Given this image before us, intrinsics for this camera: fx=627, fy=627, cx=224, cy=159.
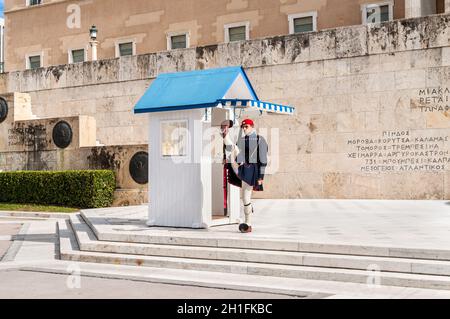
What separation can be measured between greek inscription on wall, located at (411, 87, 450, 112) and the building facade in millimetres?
9307

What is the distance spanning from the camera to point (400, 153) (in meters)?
18.8

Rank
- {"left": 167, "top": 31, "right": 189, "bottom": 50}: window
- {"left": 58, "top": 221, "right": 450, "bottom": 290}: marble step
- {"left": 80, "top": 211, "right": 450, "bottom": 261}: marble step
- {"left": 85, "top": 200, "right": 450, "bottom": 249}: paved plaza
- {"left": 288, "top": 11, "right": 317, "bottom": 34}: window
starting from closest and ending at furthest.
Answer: {"left": 58, "top": 221, "right": 450, "bottom": 290}: marble step → {"left": 80, "top": 211, "right": 450, "bottom": 261}: marble step → {"left": 85, "top": 200, "right": 450, "bottom": 249}: paved plaza → {"left": 288, "top": 11, "right": 317, "bottom": 34}: window → {"left": 167, "top": 31, "right": 189, "bottom": 50}: window

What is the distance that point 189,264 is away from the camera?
9.84 meters

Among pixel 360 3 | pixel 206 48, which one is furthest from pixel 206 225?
pixel 360 3

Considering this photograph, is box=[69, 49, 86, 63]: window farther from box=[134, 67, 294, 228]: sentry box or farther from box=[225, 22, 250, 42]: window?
box=[134, 67, 294, 228]: sentry box

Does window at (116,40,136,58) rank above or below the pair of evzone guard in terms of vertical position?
above

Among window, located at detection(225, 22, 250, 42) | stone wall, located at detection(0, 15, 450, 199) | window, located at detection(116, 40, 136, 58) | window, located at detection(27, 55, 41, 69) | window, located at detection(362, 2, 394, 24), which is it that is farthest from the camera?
window, located at detection(27, 55, 41, 69)

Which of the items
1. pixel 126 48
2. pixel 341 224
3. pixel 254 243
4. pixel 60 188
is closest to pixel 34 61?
pixel 126 48

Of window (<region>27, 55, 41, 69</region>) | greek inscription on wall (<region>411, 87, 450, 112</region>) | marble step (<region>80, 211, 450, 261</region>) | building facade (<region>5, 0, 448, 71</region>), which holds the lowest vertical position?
marble step (<region>80, 211, 450, 261</region>)

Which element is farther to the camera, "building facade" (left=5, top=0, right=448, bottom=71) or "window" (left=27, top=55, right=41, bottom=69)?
"window" (left=27, top=55, right=41, bottom=69)

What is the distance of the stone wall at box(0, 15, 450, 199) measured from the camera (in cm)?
1855

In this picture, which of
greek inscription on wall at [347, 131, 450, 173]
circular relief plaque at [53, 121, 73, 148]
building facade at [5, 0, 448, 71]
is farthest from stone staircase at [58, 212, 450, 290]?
building facade at [5, 0, 448, 71]
